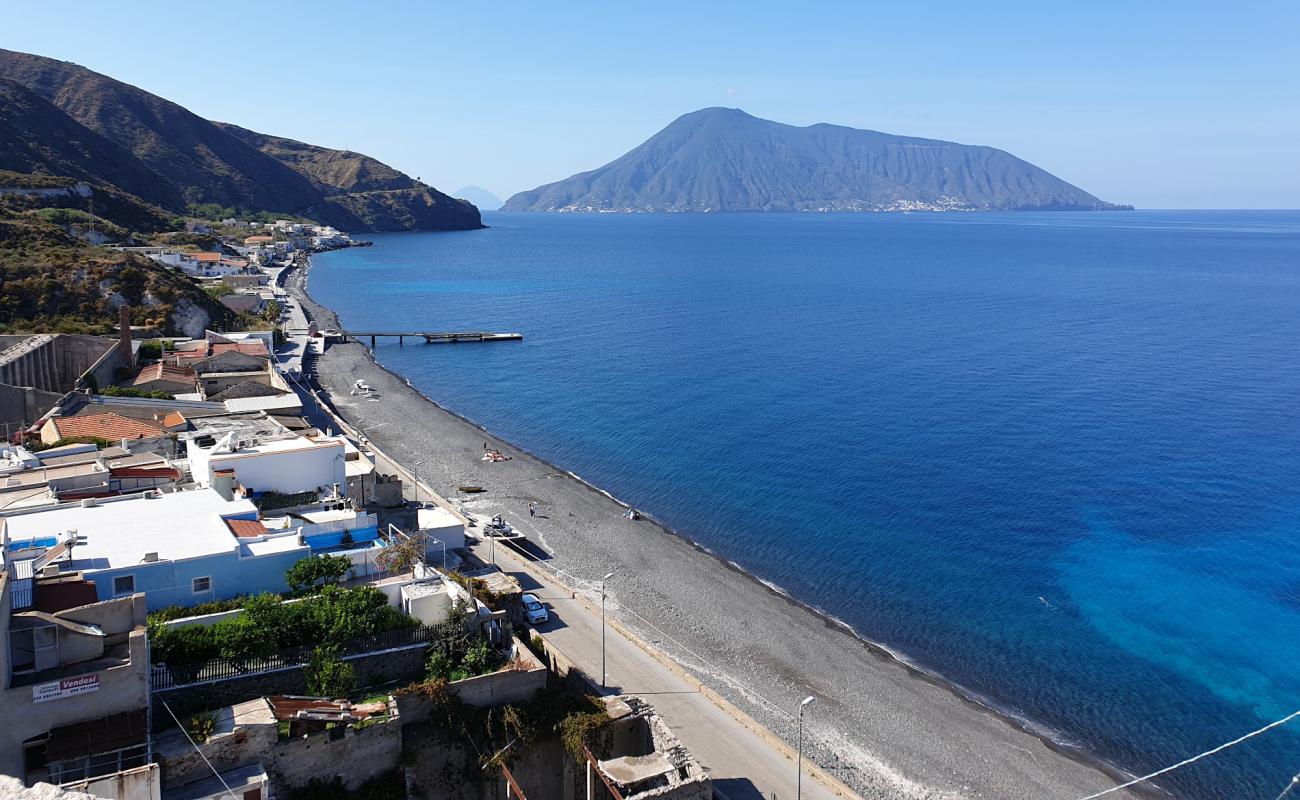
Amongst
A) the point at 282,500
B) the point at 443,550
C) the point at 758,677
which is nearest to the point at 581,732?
the point at 758,677

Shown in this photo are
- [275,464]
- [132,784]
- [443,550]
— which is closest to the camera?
[132,784]

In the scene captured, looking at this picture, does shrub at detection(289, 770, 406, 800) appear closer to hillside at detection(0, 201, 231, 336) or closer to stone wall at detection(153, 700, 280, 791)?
stone wall at detection(153, 700, 280, 791)

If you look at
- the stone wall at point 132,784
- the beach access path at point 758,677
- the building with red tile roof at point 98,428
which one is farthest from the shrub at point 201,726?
the building with red tile roof at point 98,428

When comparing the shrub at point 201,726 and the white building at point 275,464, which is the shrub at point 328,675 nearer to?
the shrub at point 201,726

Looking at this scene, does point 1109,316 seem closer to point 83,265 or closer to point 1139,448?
point 1139,448

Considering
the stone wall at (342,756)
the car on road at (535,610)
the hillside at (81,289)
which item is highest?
the hillside at (81,289)

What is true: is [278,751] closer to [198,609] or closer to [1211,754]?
[198,609]
